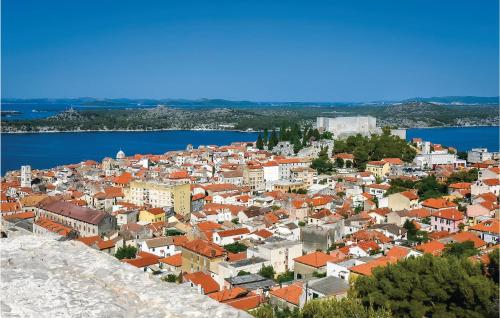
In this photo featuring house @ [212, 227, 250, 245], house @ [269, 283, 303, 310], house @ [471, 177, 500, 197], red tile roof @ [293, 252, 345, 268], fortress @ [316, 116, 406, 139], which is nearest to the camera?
house @ [269, 283, 303, 310]

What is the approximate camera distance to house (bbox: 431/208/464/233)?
12.8 meters

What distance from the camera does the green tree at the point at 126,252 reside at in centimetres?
1164

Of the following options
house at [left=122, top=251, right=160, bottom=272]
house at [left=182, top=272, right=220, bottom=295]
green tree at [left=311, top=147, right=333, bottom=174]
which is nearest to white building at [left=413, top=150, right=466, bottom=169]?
green tree at [left=311, top=147, right=333, bottom=174]

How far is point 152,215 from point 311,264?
22.5 feet

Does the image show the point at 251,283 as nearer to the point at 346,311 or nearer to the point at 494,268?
the point at 346,311

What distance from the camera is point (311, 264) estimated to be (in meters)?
9.93

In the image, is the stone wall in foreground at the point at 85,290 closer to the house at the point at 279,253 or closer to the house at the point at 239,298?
the house at the point at 239,298

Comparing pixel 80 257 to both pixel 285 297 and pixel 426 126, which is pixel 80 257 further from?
pixel 426 126

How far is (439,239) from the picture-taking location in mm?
11289

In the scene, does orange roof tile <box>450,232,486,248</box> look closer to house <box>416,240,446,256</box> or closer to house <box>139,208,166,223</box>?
house <box>416,240,446,256</box>

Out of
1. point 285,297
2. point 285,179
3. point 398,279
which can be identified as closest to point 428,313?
point 398,279

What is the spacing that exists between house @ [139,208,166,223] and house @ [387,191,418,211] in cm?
671

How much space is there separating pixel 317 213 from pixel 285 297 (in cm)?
703

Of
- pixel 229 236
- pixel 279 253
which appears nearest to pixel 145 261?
pixel 229 236
